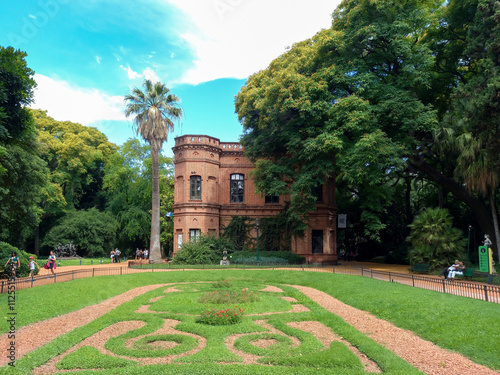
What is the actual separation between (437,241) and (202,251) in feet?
56.3

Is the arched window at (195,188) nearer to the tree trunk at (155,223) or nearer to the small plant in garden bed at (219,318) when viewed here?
the tree trunk at (155,223)

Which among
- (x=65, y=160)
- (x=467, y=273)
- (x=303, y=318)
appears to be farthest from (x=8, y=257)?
(x=467, y=273)

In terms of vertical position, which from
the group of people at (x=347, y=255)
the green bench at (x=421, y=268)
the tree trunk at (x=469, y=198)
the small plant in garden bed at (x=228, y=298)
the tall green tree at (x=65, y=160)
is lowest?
the group of people at (x=347, y=255)

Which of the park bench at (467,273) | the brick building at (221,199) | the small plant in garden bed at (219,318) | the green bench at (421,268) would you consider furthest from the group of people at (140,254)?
the park bench at (467,273)

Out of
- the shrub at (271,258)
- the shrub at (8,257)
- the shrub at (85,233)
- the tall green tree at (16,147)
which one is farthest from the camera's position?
the shrub at (85,233)

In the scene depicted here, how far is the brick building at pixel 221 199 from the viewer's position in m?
30.2

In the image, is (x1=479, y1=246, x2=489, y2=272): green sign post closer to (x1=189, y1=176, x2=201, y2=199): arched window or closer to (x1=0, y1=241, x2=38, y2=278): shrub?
(x1=189, y1=176, x2=201, y2=199): arched window

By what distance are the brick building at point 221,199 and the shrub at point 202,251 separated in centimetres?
224

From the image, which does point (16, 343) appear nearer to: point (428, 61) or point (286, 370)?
point (286, 370)

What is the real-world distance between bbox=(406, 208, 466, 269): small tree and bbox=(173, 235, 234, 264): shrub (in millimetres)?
15491

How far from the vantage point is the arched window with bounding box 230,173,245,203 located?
34281 mm

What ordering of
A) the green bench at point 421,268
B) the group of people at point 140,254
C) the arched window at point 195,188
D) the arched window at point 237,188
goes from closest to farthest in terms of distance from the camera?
1. the green bench at point 421,268
2. the arched window at point 195,188
3. the arched window at point 237,188
4. the group of people at point 140,254

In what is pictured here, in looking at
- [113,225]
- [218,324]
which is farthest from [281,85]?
[113,225]

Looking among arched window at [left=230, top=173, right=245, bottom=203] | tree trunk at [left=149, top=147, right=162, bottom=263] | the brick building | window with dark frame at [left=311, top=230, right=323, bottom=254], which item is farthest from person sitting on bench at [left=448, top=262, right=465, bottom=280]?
tree trunk at [left=149, top=147, right=162, bottom=263]
